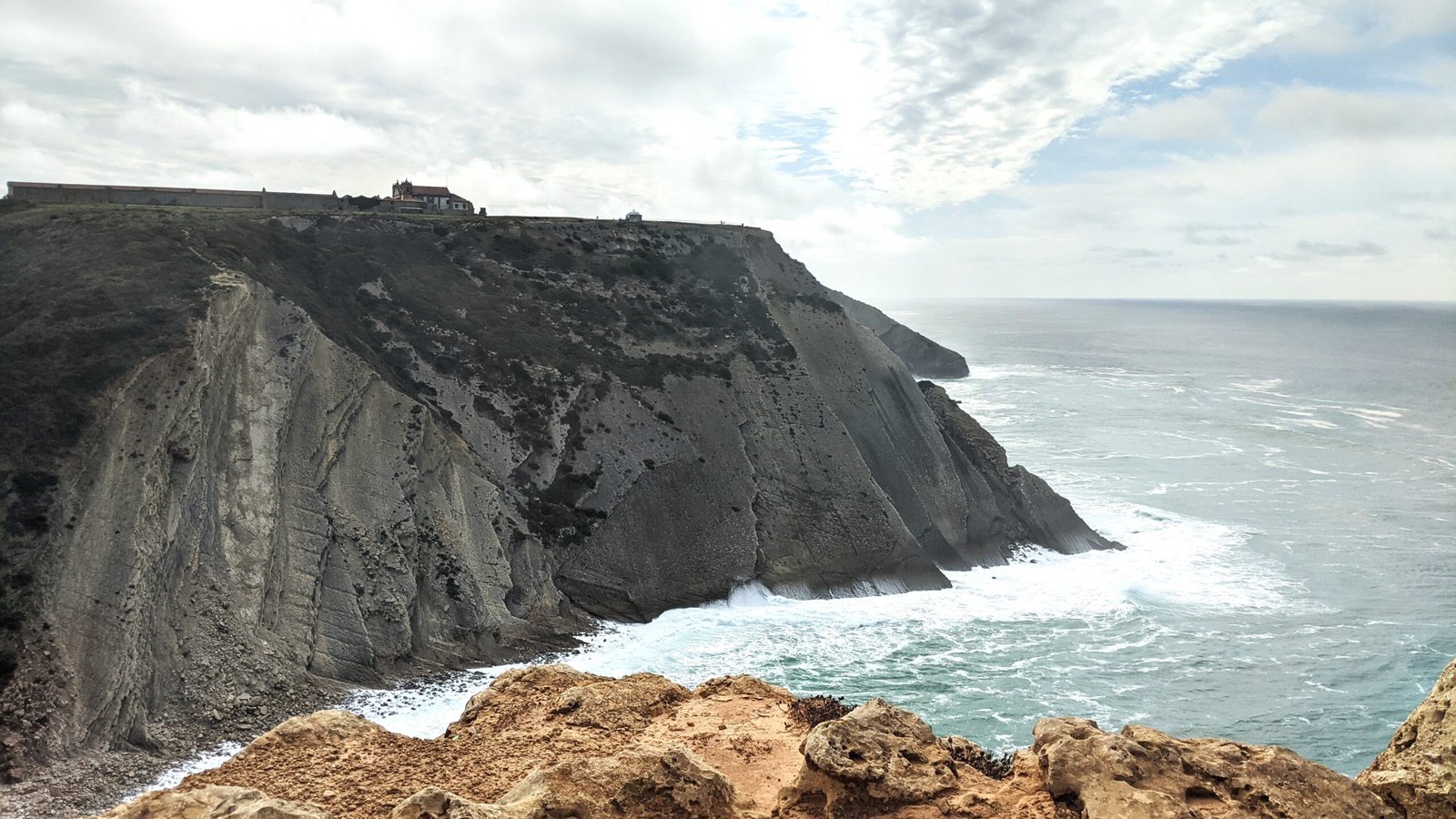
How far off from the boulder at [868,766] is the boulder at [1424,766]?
4.23m

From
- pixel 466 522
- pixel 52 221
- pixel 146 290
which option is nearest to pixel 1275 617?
pixel 466 522

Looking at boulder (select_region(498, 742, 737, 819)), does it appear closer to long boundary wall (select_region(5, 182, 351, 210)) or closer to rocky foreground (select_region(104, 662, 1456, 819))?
rocky foreground (select_region(104, 662, 1456, 819))

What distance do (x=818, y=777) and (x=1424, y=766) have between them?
6.01 metres

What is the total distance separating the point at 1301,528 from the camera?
48719 millimetres

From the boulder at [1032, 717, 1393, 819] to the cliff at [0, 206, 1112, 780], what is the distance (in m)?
22.6

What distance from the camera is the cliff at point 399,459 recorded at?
81.6 feet

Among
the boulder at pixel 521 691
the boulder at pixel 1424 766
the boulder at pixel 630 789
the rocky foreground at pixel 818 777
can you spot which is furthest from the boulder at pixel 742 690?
the boulder at pixel 1424 766

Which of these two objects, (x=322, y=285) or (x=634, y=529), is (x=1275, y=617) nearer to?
(x=634, y=529)

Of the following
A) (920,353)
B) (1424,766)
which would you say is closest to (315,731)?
(1424,766)

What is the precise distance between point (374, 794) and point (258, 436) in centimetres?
2438

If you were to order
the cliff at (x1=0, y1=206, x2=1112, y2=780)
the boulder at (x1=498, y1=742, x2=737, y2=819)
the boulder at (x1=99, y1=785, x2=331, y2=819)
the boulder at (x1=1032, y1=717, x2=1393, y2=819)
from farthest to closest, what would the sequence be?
the cliff at (x1=0, y1=206, x2=1112, y2=780) → the boulder at (x1=498, y1=742, x2=737, y2=819) → the boulder at (x1=1032, y1=717, x2=1393, y2=819) → the boulder at (x1=99, y1=785, x2=331, y2=819)

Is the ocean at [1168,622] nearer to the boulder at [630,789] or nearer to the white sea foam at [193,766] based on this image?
the white sea foam at [193,766]

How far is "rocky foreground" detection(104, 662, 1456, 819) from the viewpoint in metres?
8.70

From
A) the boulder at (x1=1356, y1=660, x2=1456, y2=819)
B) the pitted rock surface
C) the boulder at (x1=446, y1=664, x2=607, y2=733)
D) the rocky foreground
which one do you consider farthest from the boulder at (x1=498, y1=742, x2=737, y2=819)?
the boulder at (x1=1356, y1=660, x2=1456, y2=819)
